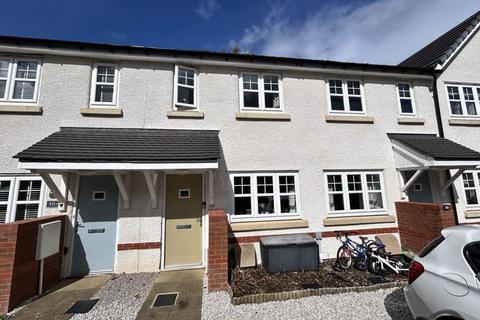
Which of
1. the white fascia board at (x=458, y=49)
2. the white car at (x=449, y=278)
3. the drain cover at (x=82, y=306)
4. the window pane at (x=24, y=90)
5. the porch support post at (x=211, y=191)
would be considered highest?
the white fascia board at (x=458, y=49)

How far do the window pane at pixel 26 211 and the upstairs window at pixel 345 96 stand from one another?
958cm

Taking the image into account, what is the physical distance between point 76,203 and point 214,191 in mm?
3868

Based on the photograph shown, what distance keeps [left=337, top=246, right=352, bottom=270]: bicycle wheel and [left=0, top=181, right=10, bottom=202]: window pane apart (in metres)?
9.23

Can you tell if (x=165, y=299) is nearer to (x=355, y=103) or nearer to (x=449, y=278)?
(x=449, y=278)

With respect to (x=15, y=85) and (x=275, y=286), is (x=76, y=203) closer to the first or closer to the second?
(x=15, y=85)

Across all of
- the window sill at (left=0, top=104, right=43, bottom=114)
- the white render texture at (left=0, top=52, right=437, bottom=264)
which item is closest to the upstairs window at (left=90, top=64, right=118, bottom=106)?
the white render texture at (left=0, top=52, right=437, bottom=264)

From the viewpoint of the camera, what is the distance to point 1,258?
4.70 meters

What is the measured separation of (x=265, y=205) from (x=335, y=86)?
5.00m

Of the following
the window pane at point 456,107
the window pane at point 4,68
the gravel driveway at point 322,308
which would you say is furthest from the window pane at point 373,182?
the window pane at point 4,68


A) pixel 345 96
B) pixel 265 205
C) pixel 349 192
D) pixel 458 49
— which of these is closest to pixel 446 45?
pixel 458 49

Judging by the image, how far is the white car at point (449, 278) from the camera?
2684 millimetres

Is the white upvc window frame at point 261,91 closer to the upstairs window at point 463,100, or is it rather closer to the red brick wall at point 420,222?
the red brick wall at point 420,222

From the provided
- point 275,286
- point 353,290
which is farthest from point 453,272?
point 275,286

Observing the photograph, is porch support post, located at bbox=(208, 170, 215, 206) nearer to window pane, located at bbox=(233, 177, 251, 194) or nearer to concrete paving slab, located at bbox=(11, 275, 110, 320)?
window pane, located at bbox=(233, 177, 251, 194)
